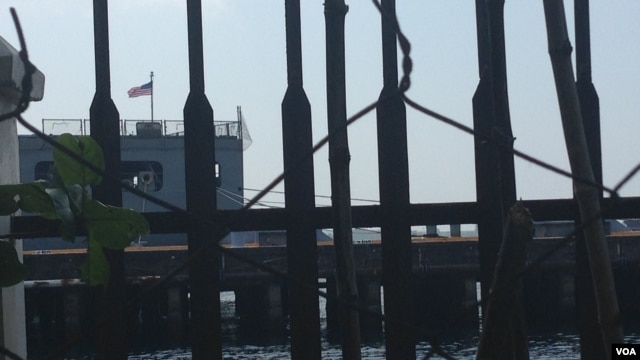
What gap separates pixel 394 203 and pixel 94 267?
1769 millimetres

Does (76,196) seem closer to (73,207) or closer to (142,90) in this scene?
(73,207)

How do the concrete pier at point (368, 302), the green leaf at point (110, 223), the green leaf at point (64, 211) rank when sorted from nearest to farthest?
the green leaf at point (64, 211) < the green leaf at point (110, 223) < the concrete pier at point (368, 302)

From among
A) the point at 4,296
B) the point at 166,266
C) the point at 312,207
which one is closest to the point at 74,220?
the point at 4,296

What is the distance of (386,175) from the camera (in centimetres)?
400

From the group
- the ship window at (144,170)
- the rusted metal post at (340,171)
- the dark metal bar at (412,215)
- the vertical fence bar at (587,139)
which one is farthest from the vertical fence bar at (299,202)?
the ship window at (144,170)

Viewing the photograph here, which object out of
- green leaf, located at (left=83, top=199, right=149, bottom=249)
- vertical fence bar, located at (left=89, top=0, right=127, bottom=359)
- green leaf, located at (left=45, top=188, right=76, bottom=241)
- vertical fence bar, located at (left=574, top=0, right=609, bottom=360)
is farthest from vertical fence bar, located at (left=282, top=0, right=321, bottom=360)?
green leaf, located at (left=45, top=188, right=76, bottom=241)

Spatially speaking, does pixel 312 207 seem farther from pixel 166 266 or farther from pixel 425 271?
pixel 425 271

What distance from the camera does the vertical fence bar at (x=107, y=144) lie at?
3881 millimetres

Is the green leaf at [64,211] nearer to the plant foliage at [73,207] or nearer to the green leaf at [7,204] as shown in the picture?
the plant foliage at [73,207]

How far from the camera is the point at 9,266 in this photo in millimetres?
2332

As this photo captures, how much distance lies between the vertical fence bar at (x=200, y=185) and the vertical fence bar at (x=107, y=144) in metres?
0.30

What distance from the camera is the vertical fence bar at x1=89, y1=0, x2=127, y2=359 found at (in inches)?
153

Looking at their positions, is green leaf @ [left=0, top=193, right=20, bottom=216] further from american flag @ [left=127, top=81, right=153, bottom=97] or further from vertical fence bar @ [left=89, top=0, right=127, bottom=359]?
american flag @ [left=127, top=81, right=153, bottom=97]

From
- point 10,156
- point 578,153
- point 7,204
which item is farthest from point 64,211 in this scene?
point 578,153
